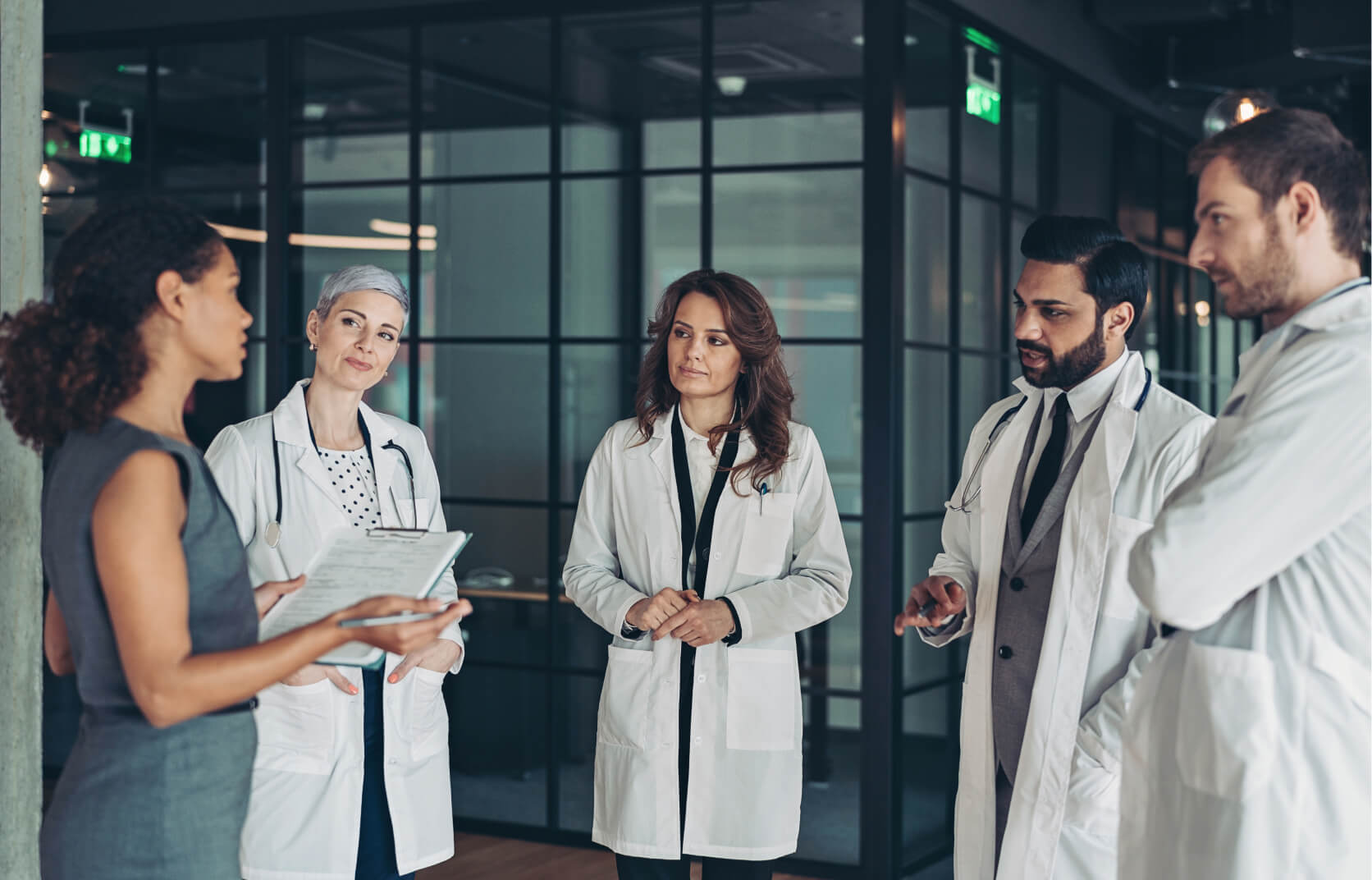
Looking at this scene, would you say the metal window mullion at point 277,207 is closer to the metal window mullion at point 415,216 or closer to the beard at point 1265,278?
the metal window mullion at point 415,216

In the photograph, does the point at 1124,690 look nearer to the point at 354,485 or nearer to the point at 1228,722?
the point at 1228,722

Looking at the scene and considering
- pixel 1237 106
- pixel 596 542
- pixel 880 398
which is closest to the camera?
pixel 596 542

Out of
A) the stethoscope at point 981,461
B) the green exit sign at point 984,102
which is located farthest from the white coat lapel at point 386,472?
the green exit sign at point 984,102

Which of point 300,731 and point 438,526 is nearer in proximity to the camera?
point 300,731

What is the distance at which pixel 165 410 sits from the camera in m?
1.61

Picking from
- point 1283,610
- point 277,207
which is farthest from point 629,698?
point 277,207

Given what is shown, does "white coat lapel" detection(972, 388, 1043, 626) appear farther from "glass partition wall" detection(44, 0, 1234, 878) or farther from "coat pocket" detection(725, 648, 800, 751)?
"glass partition wall" detection(44, 0, 1234, 878)

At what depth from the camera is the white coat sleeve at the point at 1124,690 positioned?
221 centimetres

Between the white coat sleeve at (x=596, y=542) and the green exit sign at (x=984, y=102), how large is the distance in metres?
2.51

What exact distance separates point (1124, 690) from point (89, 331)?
67.0 inches

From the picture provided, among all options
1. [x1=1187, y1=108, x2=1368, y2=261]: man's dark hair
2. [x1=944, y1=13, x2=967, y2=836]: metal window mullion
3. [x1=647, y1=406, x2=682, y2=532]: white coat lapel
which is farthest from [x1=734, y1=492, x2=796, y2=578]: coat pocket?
[x1=944, y1=13, x2=967, y2=836]: metal window mullion

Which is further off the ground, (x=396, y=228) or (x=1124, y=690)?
(x=396, y=228)

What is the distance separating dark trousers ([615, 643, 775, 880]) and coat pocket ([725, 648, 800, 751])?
0.08 m

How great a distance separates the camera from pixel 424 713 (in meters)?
2.64
